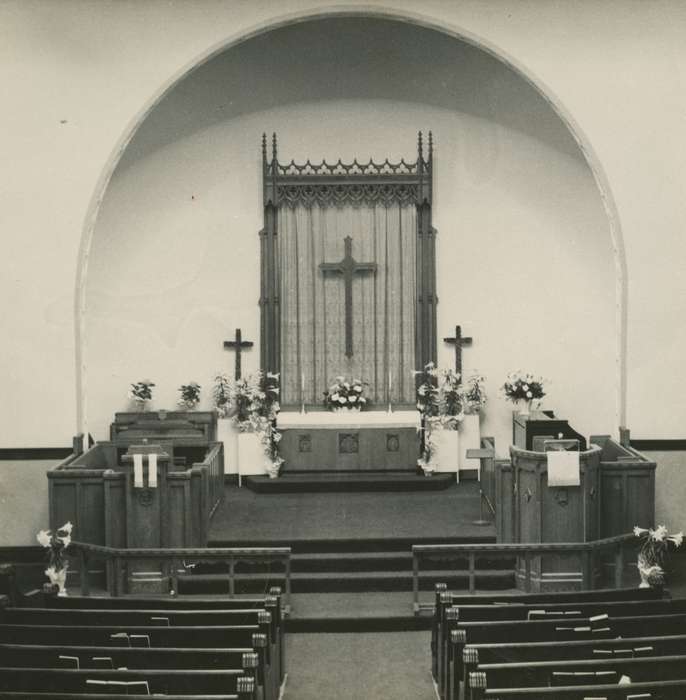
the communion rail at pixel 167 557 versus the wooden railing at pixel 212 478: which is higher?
the wooden railing at pixel 212 478

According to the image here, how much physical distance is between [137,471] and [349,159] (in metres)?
5.83

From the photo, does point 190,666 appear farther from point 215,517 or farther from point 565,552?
point 215,517

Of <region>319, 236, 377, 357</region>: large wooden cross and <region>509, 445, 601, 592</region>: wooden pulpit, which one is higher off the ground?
<region>319, 236, 377, 357</region>: large wooden cross

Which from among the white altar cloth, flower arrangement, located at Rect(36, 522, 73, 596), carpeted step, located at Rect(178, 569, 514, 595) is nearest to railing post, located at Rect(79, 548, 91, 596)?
flower arrangement, located at Rect(36, 522, 73, 596)

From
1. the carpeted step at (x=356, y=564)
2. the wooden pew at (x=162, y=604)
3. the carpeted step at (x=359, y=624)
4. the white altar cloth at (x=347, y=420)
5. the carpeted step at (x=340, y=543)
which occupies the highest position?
the white altar cloth at (x=347, y=420)

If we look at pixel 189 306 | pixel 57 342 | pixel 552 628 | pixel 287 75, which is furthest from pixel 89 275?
pixel 552 628

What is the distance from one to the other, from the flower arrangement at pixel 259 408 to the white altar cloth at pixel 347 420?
0.59 feet

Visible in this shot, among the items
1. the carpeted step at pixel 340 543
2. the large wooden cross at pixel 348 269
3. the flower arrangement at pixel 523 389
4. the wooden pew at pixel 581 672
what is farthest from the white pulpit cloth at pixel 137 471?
the flower arrangement at pixel 523 389

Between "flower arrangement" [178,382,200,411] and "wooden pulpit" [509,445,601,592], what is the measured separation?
505 cm

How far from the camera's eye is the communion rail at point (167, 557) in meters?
8.81

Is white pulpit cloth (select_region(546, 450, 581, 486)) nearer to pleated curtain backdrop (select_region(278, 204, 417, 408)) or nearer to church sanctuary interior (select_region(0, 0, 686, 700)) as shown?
church sanctuary interior (select_region(0, 0, 686, 700))

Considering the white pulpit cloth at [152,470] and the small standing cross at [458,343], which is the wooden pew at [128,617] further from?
the small standing cross at [458,343]

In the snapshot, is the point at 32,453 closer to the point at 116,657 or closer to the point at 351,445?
the point at 351,445

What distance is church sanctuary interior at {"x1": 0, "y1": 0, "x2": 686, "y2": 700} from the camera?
738 centimetres
